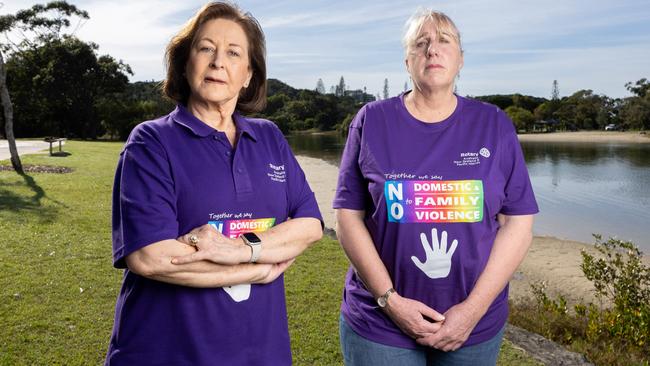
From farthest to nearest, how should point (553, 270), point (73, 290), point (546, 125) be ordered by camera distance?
point (546, 125), point (553, 270), point (73, 290)

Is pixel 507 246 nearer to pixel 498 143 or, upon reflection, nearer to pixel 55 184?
pixel 498 143

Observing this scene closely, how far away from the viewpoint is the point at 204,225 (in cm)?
187

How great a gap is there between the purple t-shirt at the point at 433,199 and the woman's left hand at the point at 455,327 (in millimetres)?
49

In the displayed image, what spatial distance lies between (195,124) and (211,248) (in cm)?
47

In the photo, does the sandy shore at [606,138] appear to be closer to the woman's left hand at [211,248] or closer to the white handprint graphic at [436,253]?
the white handprint graphic at [436,253]

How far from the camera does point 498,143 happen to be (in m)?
2.29

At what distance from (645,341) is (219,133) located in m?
4.70

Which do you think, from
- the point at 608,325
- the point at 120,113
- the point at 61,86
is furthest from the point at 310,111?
the point at 608,325

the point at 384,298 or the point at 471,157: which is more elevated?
the point at 471,157

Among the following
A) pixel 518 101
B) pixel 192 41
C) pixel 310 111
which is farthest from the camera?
pixel 518 101

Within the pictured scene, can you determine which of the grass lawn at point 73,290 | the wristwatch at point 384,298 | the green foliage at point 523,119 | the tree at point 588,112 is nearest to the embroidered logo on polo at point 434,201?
the wristwatch at point 384,298

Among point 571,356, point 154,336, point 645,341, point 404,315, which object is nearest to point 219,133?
point 154,336

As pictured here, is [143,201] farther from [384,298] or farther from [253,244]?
[384,298]

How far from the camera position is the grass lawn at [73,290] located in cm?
424
